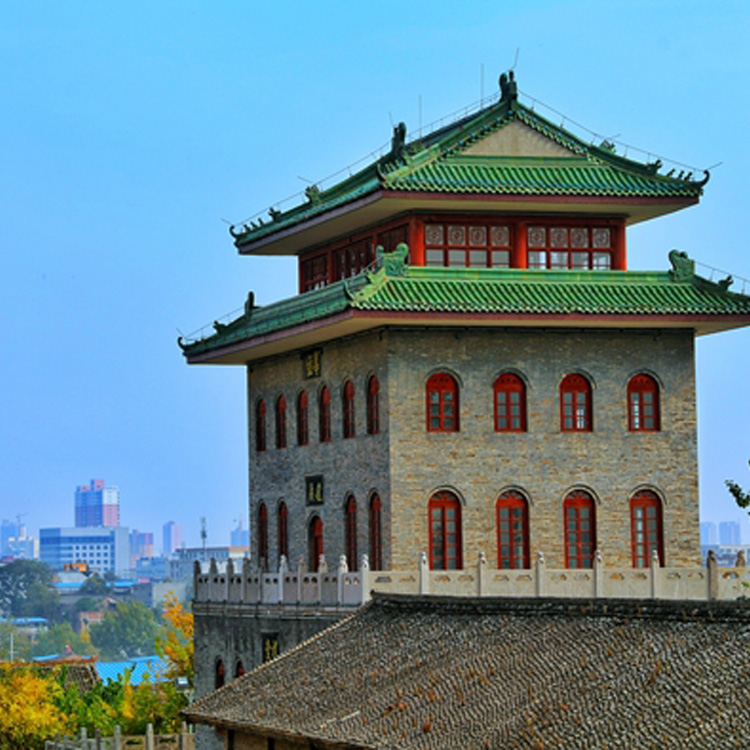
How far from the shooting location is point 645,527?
5400 centimetres

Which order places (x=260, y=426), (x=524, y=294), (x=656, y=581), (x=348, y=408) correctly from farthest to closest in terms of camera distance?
(x=260, y=426) → (x=348, y=408) → (x=524, y=294) → (x=656, y=581)

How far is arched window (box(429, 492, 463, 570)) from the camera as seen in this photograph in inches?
2067

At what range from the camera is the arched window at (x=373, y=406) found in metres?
53.5

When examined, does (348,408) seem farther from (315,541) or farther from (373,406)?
(315,541)

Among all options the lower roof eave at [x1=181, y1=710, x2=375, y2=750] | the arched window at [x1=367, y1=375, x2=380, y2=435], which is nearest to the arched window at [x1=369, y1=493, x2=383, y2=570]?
the arched window at [x1=367, y1=375, x2=380, y2=435]

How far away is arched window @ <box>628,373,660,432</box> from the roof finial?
27.8 ft

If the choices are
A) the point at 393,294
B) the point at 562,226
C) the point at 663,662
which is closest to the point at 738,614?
the point at 663,662

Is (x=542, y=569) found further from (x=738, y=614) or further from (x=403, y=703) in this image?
(x=738, y=614)

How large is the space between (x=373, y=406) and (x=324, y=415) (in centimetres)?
376

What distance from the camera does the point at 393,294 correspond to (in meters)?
51.5

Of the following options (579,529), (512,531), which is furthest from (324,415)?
(579,529)

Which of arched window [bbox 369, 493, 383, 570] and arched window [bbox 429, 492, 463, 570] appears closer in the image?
arched window [bbox 429, 492, 463, 570]

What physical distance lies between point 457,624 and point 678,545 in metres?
15.4

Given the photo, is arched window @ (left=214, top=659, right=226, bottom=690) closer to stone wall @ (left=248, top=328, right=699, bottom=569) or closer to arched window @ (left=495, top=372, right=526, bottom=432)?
stone wall @ (left=248, top=328, right=699, bottom=569)
